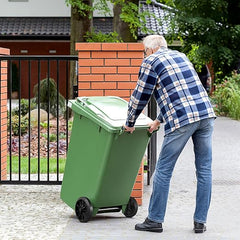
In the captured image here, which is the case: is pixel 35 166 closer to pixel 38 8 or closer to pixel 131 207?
pixel 131 207

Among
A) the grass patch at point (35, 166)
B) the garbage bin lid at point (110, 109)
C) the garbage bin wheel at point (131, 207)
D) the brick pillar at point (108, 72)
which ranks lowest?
the grass patch at point (35, 166)

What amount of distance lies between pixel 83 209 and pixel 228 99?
14878 mm

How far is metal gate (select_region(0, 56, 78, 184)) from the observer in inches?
340

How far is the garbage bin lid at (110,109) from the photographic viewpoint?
6758 mm

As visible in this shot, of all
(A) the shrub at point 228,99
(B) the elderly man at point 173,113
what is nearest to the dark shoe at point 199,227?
(B) the elderly man at point 173,113

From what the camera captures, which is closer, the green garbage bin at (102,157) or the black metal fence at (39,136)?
the green garbage bin at (102,157)

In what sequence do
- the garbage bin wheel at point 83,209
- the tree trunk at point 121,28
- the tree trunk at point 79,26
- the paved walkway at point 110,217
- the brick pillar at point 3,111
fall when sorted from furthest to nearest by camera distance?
the tree trunk at point 121,28
the tree trunk at point 79,26
the brick pillar at point 3,111
the garbage bin wheel at point 83,209
the paved walkway at point 110,217

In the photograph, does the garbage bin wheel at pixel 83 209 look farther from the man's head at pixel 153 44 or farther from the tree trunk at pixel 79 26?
the tree trunk at pixel 79 26

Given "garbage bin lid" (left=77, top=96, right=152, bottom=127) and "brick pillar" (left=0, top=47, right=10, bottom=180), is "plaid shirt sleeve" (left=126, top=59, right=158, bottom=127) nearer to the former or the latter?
"garbage bin lid" (left=77, top=96, right=152, bottom=127)

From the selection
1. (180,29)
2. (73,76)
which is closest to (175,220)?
(73,76)

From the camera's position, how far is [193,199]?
27.6 feet

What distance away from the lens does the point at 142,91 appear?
6.50 metres

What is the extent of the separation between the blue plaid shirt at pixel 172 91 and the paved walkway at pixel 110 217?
0.94 meters

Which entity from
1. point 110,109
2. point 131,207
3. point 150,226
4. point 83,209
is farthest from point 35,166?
point 150,226
